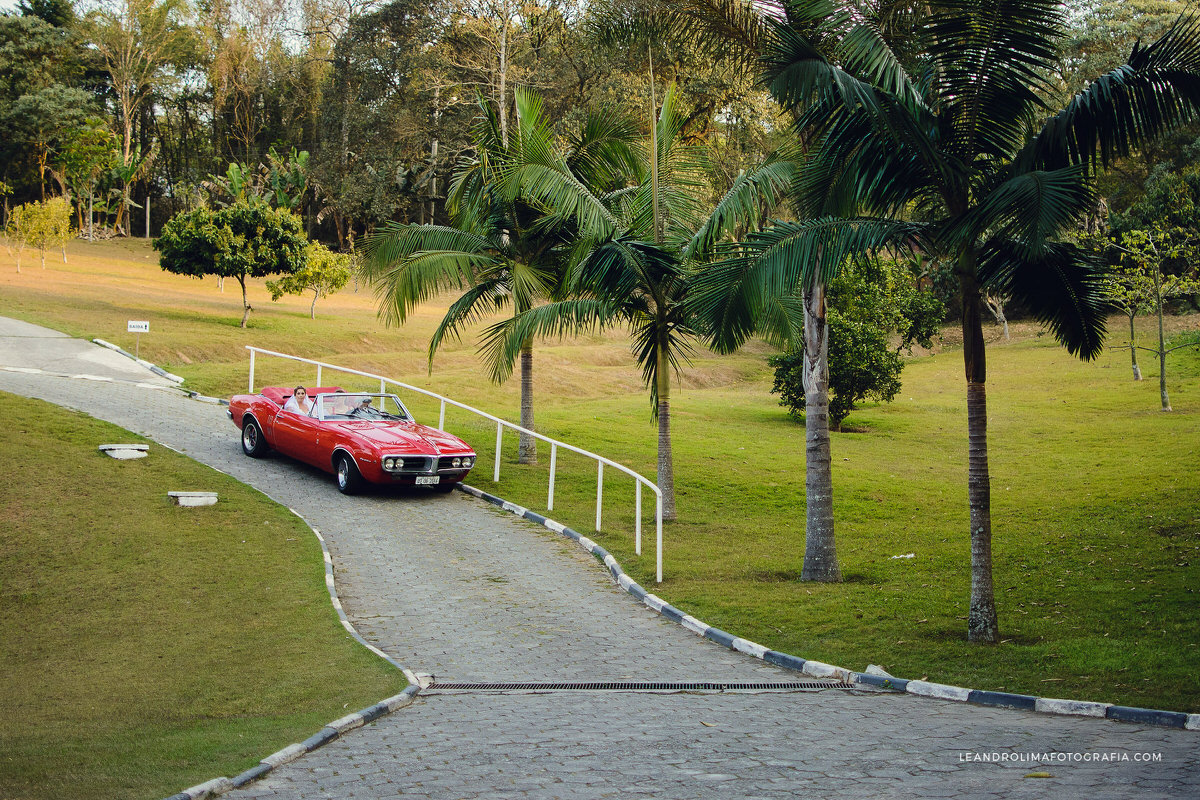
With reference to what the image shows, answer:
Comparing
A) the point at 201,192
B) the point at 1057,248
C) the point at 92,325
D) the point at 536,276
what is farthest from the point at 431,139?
the point at 1057,248

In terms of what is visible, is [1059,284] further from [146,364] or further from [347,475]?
[146,364]

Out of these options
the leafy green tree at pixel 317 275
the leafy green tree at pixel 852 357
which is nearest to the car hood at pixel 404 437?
the leafy green tree at pixel 852 357

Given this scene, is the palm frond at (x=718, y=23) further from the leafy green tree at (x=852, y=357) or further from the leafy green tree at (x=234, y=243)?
the leafy green tree at (x=234, y=243)

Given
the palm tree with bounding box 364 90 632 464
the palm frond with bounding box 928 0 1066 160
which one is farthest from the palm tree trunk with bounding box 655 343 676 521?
the palm frond with bounding box 928 0 1066 160

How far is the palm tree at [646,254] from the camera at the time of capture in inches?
522

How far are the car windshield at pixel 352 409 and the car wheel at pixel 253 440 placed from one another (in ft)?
5.23

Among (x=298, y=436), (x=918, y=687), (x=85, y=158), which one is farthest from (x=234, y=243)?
(x=85, y=158)

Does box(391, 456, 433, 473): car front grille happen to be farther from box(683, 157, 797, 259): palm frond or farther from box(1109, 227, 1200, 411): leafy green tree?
box(1109, 227, 1200, 411): leafy green tree

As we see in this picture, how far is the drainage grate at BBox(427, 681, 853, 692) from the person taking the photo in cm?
747

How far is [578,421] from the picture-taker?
75.1 ft

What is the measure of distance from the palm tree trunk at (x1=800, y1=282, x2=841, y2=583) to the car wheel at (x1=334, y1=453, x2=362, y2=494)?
21.9 ft

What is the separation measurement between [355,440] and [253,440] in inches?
117

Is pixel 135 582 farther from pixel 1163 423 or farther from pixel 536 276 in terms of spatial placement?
pixel 1163 423

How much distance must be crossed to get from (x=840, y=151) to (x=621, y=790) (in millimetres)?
6568
